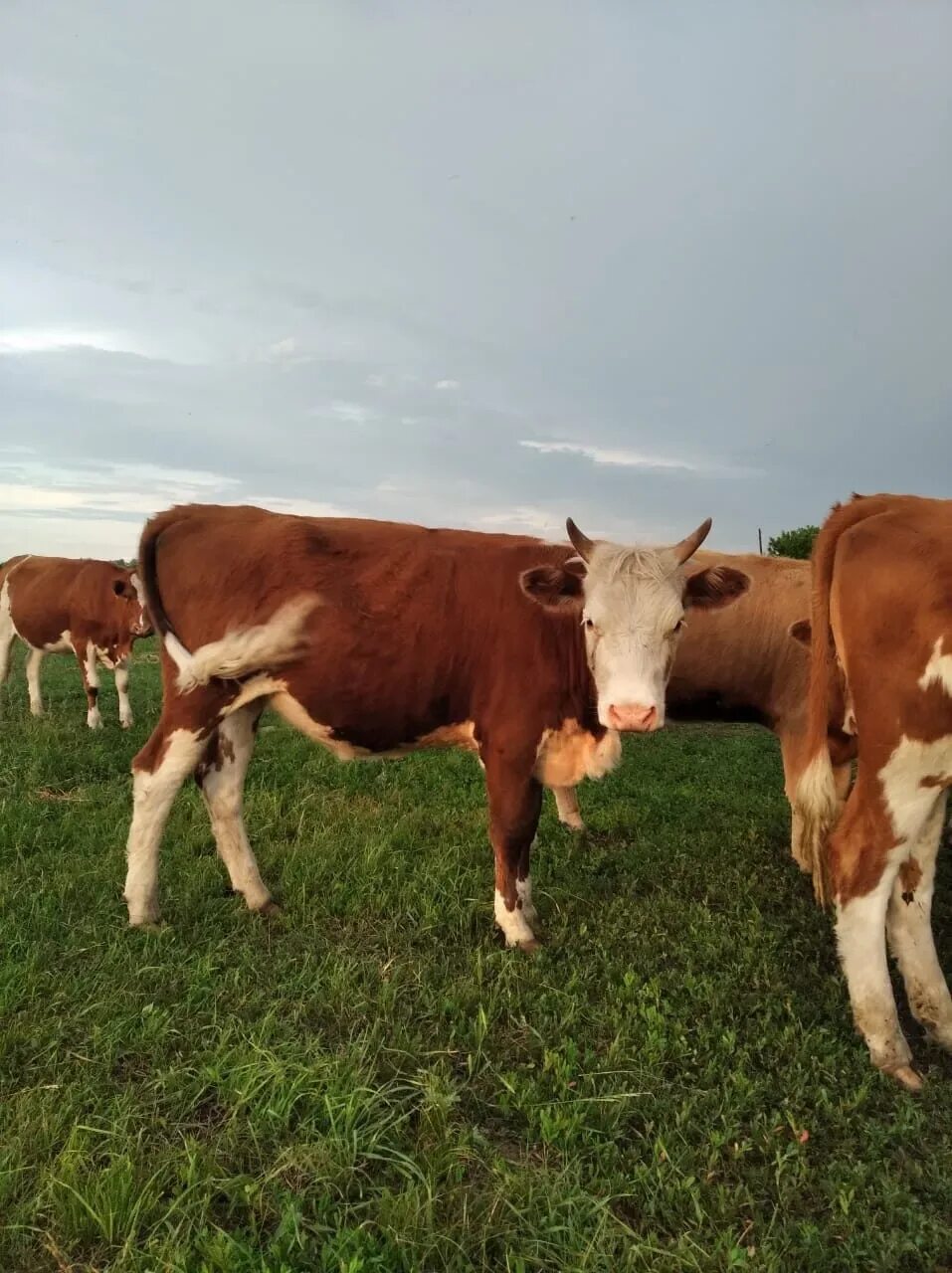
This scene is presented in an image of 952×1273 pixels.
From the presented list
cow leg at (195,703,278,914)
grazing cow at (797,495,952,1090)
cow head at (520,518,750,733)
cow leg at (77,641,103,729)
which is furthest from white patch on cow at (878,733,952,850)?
cow leg at (77,641,103,729)

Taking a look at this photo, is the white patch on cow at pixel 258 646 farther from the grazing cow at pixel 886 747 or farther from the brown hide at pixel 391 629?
the grazing cow at pixel 886 747

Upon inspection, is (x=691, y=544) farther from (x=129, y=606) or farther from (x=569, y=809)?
(x=129, y=606)

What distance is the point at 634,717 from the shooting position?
170 inches

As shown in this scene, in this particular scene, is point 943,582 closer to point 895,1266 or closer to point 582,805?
point 895,1266

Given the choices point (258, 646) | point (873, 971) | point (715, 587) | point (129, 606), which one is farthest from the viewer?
point (129, 606)

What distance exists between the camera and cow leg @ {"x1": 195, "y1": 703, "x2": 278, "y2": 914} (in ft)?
17.7

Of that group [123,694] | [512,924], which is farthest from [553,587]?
[123,694]

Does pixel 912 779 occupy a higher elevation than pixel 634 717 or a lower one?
lower

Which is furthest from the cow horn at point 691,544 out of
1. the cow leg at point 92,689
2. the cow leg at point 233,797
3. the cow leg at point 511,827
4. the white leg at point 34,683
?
the white leg at point 34,683

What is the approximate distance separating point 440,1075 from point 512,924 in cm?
149

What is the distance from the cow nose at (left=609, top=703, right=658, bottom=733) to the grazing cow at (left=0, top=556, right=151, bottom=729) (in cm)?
926

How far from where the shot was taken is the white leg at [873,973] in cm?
390

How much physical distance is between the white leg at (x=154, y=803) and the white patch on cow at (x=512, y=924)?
1.93m

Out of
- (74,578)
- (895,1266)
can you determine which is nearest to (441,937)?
(895,1266)
